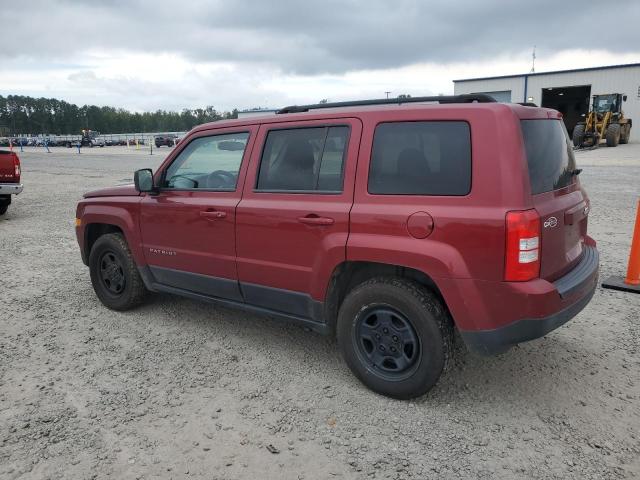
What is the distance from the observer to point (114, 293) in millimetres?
5027

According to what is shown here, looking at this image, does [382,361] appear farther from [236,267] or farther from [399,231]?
[236,267]

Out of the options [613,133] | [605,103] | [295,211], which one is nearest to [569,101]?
[605,103]

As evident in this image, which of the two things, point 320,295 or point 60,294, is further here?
point 60,294

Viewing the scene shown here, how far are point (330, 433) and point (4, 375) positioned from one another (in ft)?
8.10

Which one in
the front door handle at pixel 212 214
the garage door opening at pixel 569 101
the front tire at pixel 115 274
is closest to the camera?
the front door handle at pixel 212 214

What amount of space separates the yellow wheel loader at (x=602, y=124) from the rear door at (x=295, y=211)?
2657cm

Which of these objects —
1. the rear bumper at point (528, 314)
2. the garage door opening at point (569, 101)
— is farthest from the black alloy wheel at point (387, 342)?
the garage door opening at point (569, 101)

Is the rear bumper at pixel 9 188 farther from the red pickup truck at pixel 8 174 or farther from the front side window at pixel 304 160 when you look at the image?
the front side window at pixel 304 160

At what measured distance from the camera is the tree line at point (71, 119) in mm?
123206

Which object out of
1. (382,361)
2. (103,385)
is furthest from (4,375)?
(382,361)

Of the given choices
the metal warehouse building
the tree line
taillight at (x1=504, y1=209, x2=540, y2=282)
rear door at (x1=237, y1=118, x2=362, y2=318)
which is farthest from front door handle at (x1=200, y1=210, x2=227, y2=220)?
the tree line

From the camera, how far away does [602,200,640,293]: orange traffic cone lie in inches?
202

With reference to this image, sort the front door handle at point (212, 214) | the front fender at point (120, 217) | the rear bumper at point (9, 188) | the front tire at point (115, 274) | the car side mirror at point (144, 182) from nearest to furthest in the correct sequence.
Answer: the front door handle at point (212, 214)
the car side mirror at point (144, 182)
the front fender at point (120, 217)
the front tire at point (115, 274)
the rear bumper at point (9, 188)

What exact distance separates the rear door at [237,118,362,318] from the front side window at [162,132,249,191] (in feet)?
0.73
